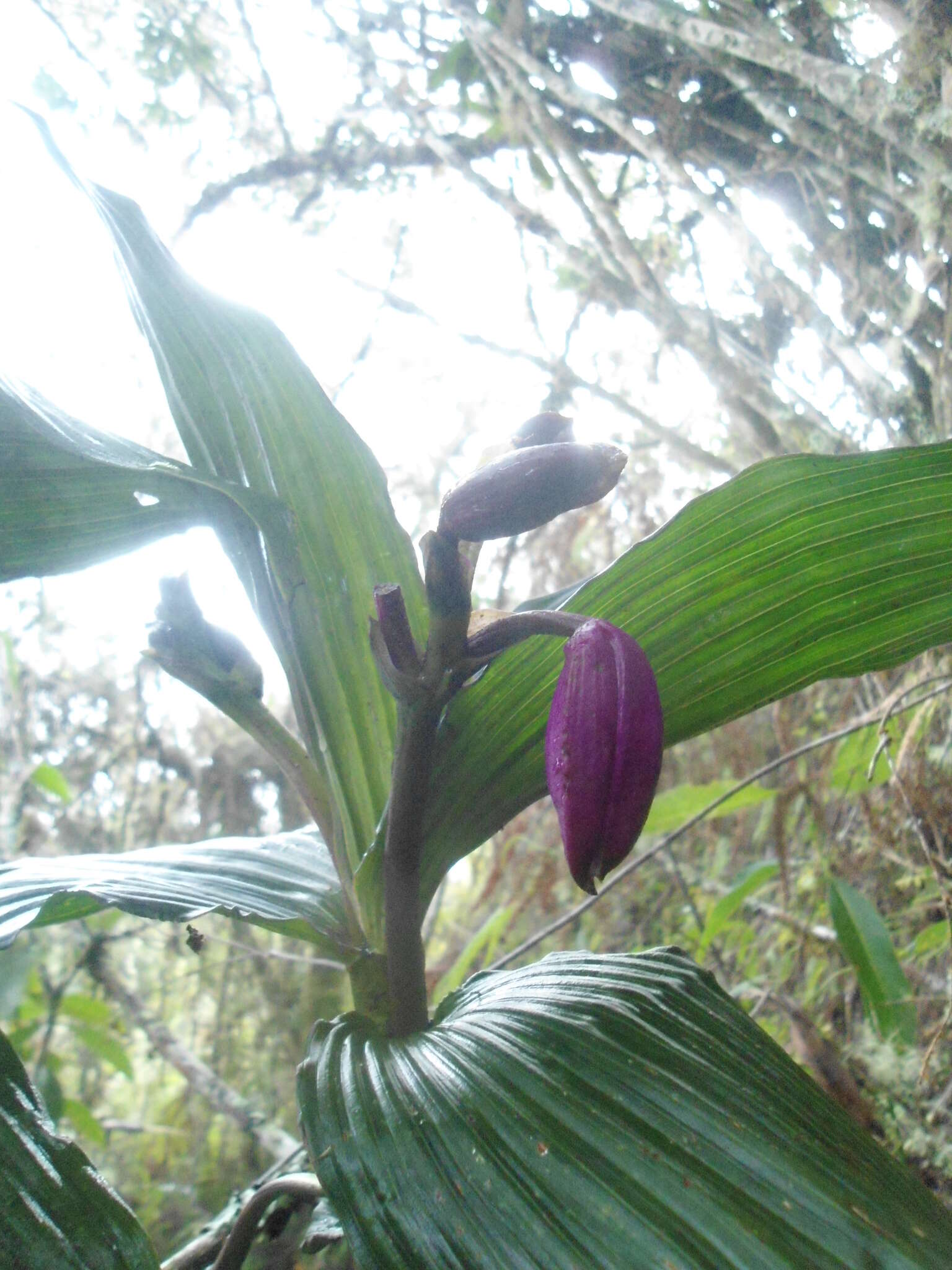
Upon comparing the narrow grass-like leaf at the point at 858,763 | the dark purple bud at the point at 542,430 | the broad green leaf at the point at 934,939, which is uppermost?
the dark purple bud at the point at 542,430

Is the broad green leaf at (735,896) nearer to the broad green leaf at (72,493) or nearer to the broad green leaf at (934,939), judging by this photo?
the broad green leaf at (934,939)

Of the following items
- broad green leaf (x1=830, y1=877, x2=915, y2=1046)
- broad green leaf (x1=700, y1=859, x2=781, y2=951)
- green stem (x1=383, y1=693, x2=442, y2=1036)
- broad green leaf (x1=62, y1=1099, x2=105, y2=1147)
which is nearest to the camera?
green stem (x1=383, y1=693, x2=442, y2=1036)

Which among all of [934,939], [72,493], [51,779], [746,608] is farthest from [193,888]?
[51,779]

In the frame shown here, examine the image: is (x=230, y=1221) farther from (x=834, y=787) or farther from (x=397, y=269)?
(x=397, y=269)

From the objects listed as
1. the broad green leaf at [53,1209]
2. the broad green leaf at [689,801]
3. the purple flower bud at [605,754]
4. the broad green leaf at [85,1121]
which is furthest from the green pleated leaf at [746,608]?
the broad green leaf at [85,1121]

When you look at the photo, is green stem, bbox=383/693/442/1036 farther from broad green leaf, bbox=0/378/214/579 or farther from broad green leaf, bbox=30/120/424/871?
broad green leaf, bbox=0/378/214/579

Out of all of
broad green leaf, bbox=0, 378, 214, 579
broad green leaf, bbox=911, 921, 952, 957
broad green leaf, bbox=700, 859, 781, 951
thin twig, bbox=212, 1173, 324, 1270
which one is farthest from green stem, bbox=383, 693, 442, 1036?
broad green leaf, bbox=911, 921, 952, 957

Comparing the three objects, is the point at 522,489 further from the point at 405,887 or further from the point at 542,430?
the point at 405,887
